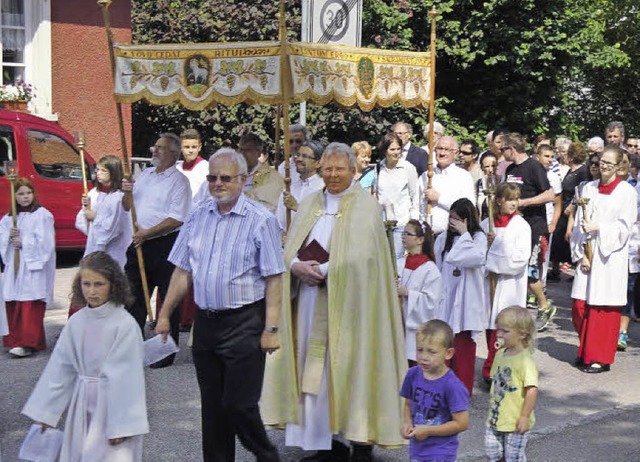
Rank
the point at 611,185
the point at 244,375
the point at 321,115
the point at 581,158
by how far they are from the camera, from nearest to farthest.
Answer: the point at 244,375
the point at 611,185
the point at 581,158
the point at 321,115

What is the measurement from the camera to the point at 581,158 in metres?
14.3

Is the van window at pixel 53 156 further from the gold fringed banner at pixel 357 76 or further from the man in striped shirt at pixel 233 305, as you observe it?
the man in striped shirt at pixel 233 305

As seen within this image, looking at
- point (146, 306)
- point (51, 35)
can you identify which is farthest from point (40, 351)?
point (51, 35)

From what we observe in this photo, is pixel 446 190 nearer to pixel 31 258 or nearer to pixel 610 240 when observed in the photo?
pixel 610 240

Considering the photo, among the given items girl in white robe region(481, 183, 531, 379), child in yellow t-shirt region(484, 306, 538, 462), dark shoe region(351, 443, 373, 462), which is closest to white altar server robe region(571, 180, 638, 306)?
girl in white robe region(481, 183, 531, 379)

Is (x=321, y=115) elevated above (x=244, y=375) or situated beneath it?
elevated above

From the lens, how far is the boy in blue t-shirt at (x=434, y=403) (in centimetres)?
536

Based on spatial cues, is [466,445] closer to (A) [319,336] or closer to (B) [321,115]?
(A) [319,336]

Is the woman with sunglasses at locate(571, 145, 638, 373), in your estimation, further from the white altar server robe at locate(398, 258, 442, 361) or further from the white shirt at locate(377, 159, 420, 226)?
the white altar server robe at locate(398, 258, 442, 361)

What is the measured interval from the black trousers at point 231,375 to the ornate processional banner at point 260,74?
2.89 metres

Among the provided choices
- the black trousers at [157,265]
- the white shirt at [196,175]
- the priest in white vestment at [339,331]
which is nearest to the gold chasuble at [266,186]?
the black trousers at [157,265]

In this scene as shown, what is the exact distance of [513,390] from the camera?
594 centimetres

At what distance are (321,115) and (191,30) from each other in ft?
9.78

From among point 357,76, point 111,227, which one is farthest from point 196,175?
point 357,76
